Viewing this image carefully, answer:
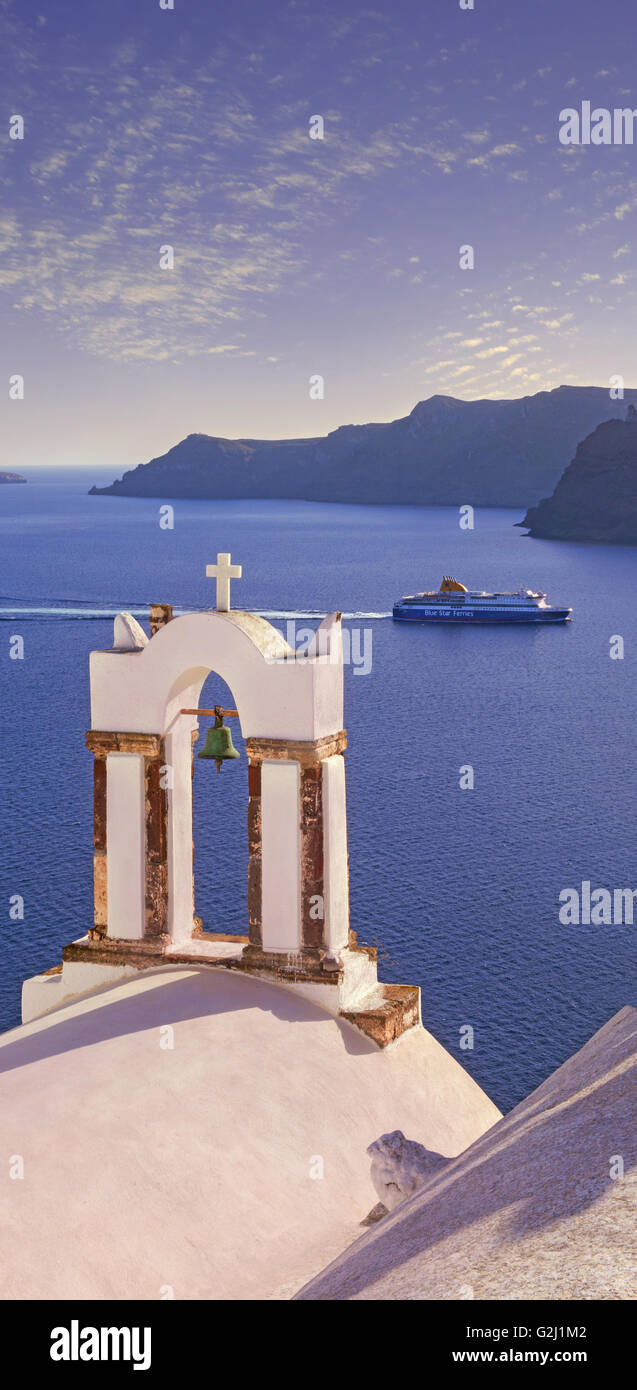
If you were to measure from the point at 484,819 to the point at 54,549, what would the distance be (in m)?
142

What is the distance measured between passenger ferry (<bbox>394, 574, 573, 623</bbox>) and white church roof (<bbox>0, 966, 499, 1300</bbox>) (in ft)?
333

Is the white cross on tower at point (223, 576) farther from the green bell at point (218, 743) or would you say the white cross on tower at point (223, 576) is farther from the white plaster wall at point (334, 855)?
the white plaster wall at point (334, 855)

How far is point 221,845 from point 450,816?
436 inches

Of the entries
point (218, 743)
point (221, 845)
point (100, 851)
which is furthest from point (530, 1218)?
point (221, 845)

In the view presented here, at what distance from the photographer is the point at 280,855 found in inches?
500

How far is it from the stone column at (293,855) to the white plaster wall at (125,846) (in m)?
1.24

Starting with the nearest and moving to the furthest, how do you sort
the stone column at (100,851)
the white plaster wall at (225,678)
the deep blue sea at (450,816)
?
the white plaster wall at (225,678)
the stone column at (100,851)
the deep blue sea at (450,816)

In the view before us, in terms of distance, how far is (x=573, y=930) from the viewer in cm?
4194

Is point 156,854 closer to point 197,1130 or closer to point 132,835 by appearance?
point 132,835

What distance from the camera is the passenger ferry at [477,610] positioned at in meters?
113

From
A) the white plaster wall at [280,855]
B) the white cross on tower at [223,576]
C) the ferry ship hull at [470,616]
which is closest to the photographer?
the white plaster wall at [280,855]

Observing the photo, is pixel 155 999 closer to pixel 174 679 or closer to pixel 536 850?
pixel 174 679

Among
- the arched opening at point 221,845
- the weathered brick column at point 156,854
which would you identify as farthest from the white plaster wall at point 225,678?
the arched opening at point 221,845
